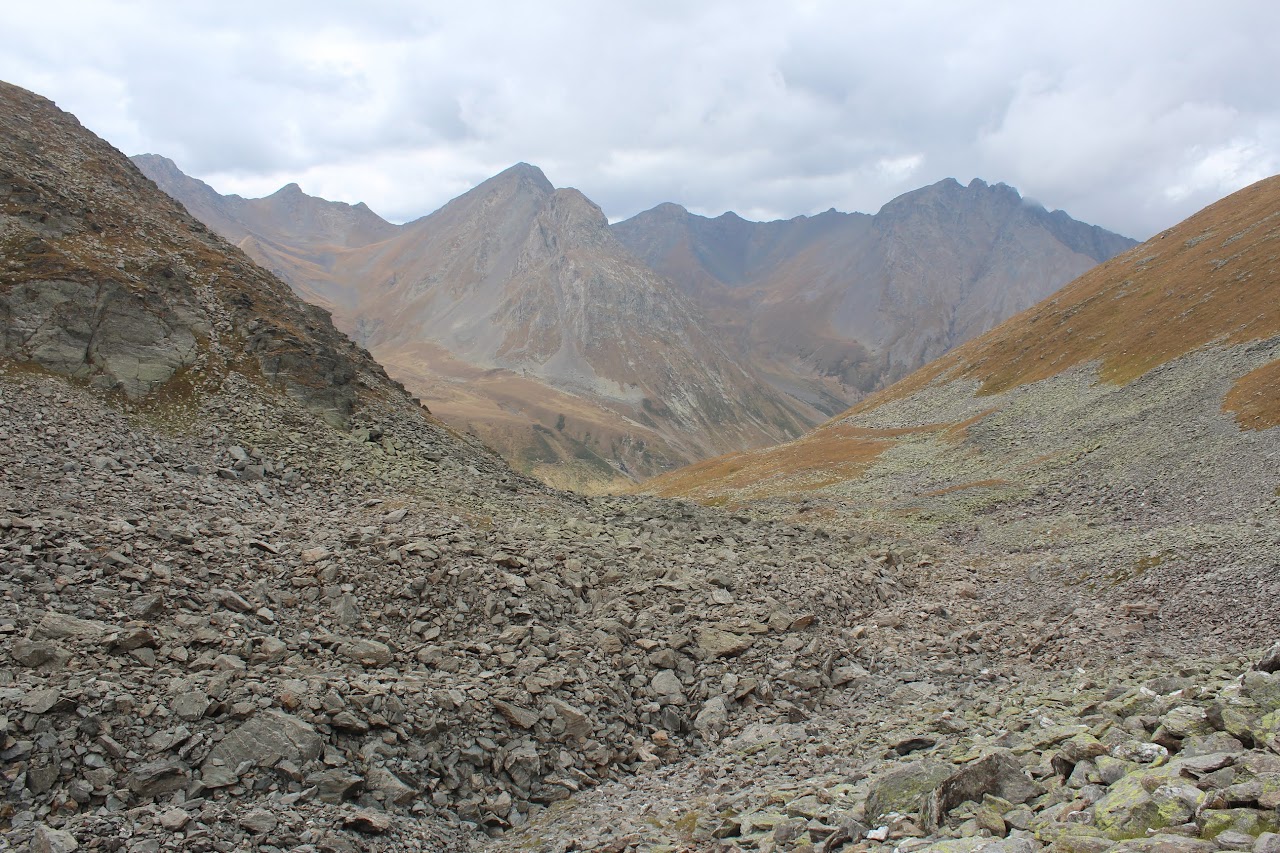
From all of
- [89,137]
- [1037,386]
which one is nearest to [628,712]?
[89,137]

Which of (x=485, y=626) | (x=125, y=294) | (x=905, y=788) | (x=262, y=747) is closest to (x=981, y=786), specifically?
(x=905, y=788)

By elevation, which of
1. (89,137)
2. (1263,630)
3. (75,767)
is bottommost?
(1263,630)

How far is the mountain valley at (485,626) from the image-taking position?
13961 millimetres

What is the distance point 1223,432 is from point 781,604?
41676 millimetres

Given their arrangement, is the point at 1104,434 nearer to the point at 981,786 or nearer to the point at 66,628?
the point at 981,786

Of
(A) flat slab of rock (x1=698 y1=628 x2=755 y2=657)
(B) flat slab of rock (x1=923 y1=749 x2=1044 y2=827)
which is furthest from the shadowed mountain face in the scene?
(B) flat slab of rock (x1=923 y1=749 x2=1044 y2=827)

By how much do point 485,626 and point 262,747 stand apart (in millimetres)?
7962

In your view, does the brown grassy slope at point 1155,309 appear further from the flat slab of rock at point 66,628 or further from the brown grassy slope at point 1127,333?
the flat slab of rock at point 66,628

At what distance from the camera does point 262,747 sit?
16156 mm

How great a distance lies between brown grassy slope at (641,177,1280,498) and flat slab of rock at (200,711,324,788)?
193 ft

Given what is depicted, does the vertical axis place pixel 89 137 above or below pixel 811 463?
above

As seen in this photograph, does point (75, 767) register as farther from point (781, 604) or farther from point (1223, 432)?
point (1223, 432)

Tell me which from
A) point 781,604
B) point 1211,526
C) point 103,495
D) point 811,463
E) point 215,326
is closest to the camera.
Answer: point 103,495

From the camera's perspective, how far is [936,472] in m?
69.6
